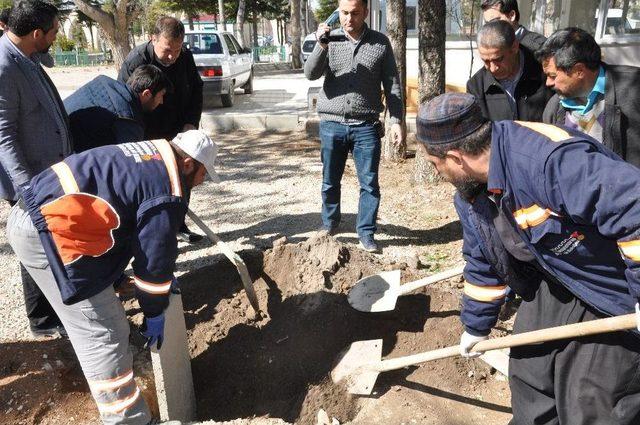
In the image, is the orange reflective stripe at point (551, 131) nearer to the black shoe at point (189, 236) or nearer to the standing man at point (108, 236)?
the standing man at point (108, 236)

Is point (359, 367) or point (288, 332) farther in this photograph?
point (288, 332)

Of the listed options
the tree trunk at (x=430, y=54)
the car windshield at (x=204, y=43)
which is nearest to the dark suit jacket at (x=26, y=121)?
the tree trunk at (x=430, y=54)

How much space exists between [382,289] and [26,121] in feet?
7.78

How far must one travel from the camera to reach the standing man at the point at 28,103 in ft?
10.1

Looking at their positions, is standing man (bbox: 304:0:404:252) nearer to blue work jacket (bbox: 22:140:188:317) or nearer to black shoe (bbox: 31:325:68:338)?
blue work jacket (bbox: 22:140:188:317)

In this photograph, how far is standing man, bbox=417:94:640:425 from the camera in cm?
160

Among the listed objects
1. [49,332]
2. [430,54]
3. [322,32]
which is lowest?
[49,332]

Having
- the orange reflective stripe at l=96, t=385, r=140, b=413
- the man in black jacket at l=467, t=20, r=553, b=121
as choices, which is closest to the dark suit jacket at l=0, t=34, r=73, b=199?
the orange reflective stripe at l=96, t=385, r=140, b=413

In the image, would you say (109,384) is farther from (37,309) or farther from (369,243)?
(369,243)

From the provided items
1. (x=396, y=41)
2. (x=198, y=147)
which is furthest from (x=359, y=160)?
(x=396, y=41)

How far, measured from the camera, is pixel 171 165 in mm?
2406

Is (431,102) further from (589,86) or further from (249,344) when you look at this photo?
(249,344)

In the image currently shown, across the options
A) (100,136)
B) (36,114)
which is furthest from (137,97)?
(36,114)

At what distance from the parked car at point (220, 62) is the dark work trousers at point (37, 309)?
954 cm
